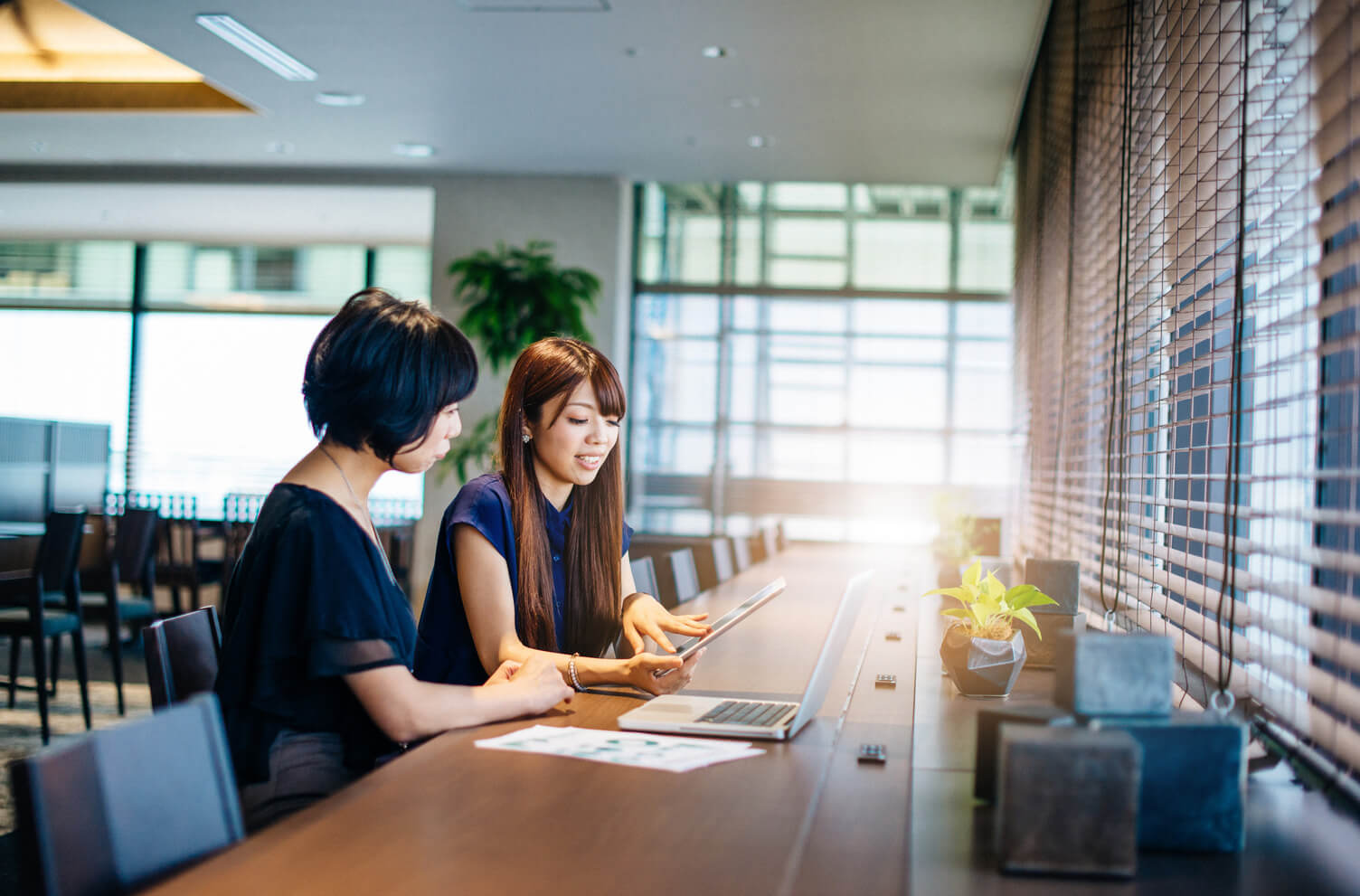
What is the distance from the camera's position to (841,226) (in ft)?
27.6

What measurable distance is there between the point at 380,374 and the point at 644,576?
1355mm

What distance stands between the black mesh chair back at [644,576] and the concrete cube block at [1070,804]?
5.83ft

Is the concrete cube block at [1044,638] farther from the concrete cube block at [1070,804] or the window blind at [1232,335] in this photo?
Answer: the concrete cube block at [1070,804]

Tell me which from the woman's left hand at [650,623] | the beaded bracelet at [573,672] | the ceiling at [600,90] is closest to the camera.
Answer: the beaded bracelet at [573,672]

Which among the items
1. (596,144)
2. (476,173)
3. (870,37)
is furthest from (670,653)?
(476,173)

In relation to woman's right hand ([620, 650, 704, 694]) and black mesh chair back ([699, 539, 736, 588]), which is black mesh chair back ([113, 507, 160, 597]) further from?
woman's right hand ([620, 650, 704, 694])

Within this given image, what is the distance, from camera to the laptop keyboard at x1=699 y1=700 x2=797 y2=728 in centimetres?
156

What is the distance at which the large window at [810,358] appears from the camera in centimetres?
830

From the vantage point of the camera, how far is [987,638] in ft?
5.79

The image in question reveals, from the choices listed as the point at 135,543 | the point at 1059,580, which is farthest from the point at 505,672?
the point at 135,543

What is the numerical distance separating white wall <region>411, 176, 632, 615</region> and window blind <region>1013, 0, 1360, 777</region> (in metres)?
4.87

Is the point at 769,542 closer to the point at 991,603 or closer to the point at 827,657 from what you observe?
the point at 991,603

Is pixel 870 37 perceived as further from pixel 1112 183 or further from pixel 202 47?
pixel 202 47

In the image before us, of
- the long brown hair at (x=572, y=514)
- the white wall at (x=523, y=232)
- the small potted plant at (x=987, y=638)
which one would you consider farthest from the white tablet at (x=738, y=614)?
the white wall at (x=523, y=232)
